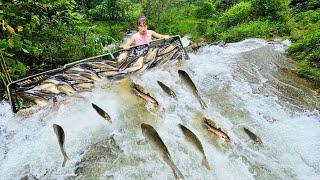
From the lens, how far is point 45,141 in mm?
5555

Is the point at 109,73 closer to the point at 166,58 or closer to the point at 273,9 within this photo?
the point at 166,58

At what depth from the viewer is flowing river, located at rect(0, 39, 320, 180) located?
16.2 ft

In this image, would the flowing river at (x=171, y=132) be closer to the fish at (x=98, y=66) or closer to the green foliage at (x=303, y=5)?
the fish at (x=98, y=66)

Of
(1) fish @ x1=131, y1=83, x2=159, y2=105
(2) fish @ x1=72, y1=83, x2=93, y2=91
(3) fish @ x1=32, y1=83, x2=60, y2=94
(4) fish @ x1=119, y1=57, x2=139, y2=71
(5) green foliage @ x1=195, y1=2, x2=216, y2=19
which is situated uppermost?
(5) green foliage @ x1=195, y1=2, x2=216, y2=19

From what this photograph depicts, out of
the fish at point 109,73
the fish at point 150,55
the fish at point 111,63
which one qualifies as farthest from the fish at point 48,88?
the fish at point 150,55

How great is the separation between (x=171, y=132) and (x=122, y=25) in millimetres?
8356

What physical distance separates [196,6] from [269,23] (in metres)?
4.33

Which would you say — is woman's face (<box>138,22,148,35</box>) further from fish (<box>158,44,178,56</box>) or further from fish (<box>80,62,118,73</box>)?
fish (<box>80,62,118,73</box>)

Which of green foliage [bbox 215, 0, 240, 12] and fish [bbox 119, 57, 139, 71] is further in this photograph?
green foliage [bbox 215, 0, 240, 12]

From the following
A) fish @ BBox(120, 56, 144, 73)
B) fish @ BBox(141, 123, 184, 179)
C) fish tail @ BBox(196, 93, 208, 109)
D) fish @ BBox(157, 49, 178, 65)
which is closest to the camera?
fish @ BBox(141, 123, 184, 179)

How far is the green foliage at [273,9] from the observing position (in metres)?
11.7

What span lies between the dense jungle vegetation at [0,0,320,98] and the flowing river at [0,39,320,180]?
142cm

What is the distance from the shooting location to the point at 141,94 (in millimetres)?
6109

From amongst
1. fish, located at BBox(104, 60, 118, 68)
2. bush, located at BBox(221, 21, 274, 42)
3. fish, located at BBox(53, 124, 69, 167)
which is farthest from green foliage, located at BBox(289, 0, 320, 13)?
fish, located at BBox(53, 124, 69, 167)
